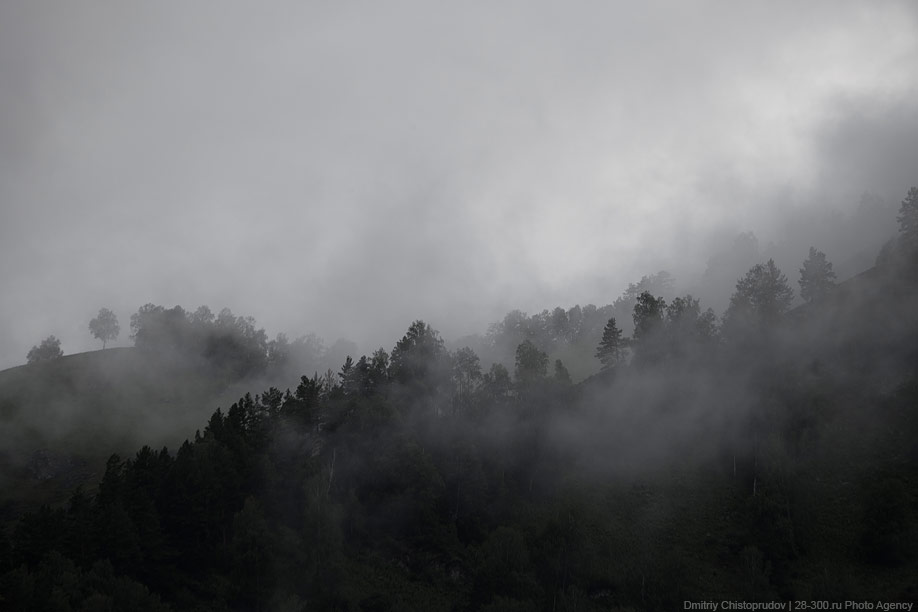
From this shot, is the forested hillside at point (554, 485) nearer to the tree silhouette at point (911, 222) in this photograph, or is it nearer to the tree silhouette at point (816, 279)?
the tree silhouette at point (816, 279)

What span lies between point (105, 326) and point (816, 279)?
7665 inches

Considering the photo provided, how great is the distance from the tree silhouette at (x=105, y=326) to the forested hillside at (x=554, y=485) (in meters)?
84.1

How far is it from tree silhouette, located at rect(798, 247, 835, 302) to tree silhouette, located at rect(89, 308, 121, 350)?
191418mm

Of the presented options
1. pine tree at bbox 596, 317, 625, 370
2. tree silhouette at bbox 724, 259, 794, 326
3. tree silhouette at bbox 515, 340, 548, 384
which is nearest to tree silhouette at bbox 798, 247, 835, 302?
tree silhouette at bbox 724, 259, 794, 326

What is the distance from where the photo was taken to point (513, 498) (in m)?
72.9

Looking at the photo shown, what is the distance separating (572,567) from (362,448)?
33708 mm

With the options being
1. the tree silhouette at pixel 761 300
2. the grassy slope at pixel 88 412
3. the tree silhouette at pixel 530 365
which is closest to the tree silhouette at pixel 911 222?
the tree silhouette at pixel 761 300

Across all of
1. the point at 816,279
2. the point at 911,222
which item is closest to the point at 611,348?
the point at 816,279

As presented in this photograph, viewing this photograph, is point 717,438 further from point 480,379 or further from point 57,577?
point 57,577

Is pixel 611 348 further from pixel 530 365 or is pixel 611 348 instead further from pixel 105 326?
pixel 105 326

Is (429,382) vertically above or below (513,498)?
above

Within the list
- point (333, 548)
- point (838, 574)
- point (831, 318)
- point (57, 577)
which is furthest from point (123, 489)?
point (831, 318)

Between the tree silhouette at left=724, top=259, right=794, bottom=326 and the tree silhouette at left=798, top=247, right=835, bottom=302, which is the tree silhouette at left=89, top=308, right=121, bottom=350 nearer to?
the tree silhouette at left=724, top=259, right=794, bottom=326

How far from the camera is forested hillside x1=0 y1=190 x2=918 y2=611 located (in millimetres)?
51625
